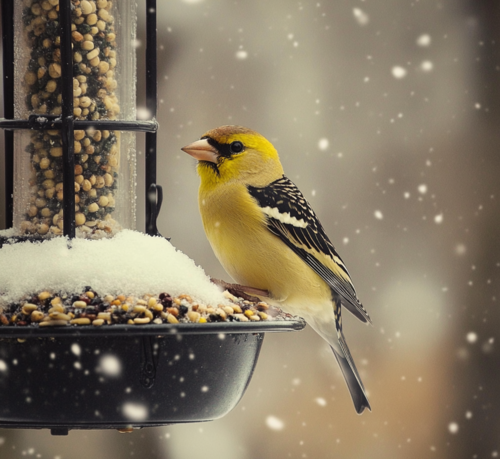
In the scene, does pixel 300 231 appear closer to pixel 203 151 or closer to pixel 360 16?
pixel 203 151

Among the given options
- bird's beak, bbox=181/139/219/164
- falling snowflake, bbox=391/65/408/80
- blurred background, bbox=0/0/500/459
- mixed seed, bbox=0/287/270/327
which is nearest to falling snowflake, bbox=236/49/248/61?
blurred background, bbox=0/0/500/459

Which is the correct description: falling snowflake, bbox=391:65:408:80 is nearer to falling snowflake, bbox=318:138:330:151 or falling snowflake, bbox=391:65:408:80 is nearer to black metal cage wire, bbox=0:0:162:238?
falling snowflake, bbox=318:138:330:151

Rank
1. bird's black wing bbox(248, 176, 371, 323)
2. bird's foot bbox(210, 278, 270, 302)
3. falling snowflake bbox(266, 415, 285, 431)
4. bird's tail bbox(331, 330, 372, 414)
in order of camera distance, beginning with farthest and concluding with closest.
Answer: falling snowflake bbox(266, 415, 285, 431), bird's tail bbox(331, 330, 372, 414), bird's black wing bbox(248, 176, 371, 323), bird's foot bbox(210, 278, 270, 302)

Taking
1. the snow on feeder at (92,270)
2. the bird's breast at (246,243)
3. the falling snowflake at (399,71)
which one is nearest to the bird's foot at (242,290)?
the bird's breast at (246,243)

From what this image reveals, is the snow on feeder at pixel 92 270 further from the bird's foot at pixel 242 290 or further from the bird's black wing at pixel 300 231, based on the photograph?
the bird's black wing at pixel 300 231

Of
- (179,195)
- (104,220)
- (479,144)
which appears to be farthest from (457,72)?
(104,220)

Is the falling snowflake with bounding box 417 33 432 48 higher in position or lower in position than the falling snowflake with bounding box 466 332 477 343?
higher

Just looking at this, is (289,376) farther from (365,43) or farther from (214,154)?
(214,154)
